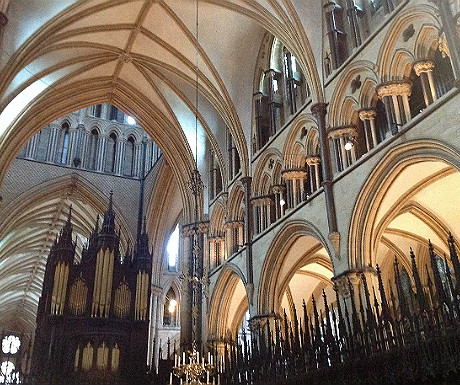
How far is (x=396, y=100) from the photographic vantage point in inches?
437

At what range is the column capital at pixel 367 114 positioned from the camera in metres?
12.0

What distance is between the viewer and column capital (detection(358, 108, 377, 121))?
12.0 metres

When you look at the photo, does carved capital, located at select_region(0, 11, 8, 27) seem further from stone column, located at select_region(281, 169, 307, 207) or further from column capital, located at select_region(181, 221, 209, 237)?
column capital, located at select_region(181, 221, 209, 237)

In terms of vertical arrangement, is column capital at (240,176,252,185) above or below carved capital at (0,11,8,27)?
below

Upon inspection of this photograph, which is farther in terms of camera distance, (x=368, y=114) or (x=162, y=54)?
(x=162, y=54)

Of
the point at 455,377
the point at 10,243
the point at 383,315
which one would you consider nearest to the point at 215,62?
the point at 383,315

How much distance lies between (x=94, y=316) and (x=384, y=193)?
9943 mm

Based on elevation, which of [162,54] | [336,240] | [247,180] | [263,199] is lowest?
[336,240]

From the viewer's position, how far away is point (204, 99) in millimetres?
19062

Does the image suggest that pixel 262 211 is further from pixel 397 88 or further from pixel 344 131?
pixel 397 88

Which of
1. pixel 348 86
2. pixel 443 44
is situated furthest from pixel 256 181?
pixel 443 44

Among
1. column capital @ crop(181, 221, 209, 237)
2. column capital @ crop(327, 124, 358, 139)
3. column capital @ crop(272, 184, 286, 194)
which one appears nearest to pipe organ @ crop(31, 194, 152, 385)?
A: column capital @ crop(181, 221, 209, 237)

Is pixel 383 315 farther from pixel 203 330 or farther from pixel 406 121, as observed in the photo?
pixel 203 330

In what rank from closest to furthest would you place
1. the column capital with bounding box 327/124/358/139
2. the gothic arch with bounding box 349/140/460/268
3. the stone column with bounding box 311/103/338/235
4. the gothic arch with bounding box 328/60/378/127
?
1. the gothic arch with bounding box 349/140/460/268
2. the gothic arch with bounding box 328/60/378/127
3. the stone column with bounding box 311/103/338/235
4. the column capital with bounding box 327/124/358/139
